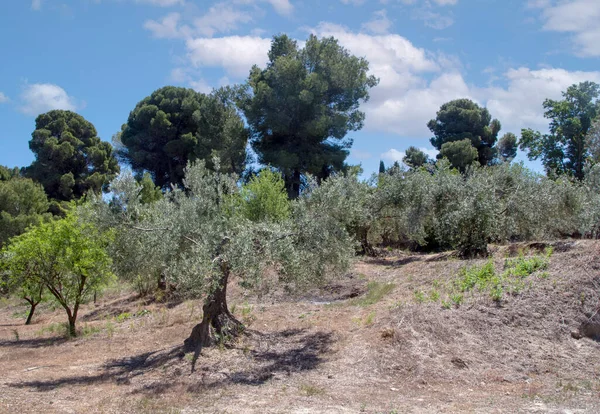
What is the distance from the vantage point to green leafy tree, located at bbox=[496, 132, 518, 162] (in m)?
46.1

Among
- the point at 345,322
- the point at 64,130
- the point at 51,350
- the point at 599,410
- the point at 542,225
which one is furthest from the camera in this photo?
the point at 64,130

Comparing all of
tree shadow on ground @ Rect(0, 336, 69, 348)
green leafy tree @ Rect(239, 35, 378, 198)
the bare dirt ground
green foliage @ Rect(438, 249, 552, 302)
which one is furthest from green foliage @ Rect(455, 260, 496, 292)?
green leafy tree @ Rect(239, 35, 378, 198)

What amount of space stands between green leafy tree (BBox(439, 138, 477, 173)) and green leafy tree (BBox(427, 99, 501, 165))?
2420 mm

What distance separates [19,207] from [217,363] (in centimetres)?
2600

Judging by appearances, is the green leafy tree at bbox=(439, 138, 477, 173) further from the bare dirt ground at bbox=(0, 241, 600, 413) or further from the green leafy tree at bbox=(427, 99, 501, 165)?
the bare dirt ground at bbox=(0, 241, 600, 413)

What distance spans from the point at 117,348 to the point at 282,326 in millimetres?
4171

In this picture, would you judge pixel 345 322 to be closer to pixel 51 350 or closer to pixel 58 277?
pixel 51 350

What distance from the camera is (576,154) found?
3934 centimetres

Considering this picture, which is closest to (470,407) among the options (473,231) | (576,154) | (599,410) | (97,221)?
(599,410)

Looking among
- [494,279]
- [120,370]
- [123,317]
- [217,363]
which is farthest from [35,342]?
[494,279]

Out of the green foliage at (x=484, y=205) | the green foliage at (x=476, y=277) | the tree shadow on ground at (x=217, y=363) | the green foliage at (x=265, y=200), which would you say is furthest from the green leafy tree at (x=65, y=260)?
the green foliage at (x=484, y=205)

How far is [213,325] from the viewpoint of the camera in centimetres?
1130

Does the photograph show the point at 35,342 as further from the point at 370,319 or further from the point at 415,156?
the point at 415,156

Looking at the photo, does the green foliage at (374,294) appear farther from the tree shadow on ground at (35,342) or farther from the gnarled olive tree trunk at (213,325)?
the tree shadow on ground at (35,342)
